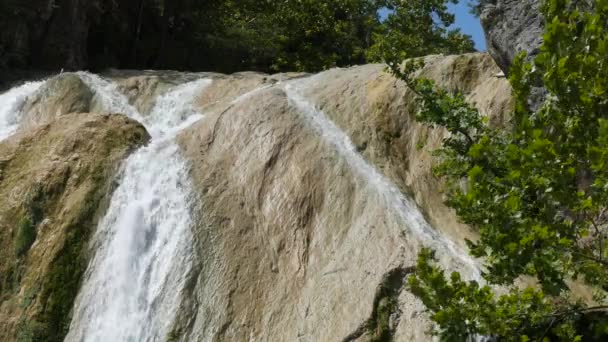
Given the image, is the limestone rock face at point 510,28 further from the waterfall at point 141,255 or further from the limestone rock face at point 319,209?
the waterfall at point 141,255

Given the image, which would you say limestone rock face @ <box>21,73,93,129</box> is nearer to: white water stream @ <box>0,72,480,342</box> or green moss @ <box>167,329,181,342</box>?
white water stream @ <box>0,72,480,342</box>

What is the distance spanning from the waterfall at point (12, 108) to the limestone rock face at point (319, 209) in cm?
626

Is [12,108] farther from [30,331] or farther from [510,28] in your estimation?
[510,28]

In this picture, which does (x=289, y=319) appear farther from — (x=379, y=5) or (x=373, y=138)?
(x=379, y=5)

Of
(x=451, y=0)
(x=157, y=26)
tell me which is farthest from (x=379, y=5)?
(x=157, y=26)

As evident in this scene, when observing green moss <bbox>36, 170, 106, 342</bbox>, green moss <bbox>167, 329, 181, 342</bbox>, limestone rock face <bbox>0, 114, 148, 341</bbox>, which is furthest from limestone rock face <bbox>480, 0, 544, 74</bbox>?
green moss <bbox>36, 170, 106, 342</bbox>

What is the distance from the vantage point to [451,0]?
3366 centimetres

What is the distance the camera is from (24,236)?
14.4m

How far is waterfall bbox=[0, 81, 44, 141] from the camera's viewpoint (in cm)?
1989

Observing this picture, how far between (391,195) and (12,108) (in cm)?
1229

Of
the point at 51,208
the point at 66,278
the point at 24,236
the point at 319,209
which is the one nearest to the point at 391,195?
the point at 319,209

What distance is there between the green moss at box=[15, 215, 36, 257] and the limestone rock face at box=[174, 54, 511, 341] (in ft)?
11.3

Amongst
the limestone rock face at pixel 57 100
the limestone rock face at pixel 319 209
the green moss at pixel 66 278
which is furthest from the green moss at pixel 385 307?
the limestone rock face at pixel 57 100

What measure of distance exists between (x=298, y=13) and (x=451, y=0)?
23.8 feet
